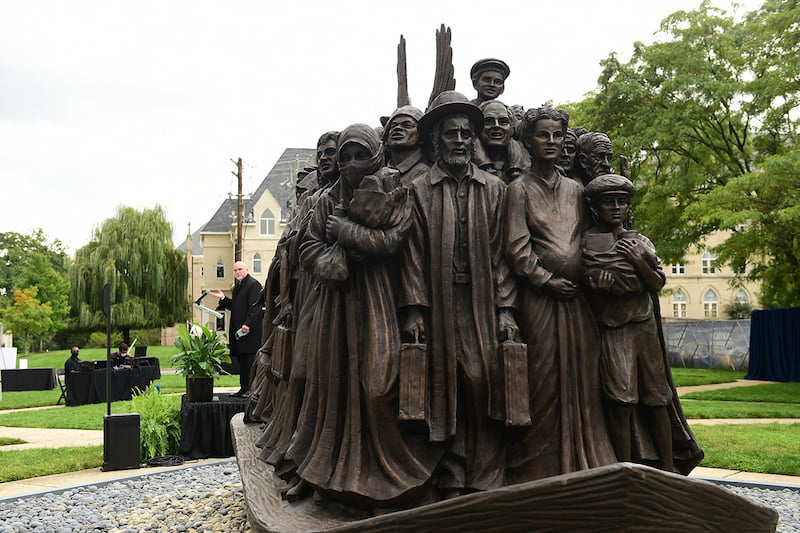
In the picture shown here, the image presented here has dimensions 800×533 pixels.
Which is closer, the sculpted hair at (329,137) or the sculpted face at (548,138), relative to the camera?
the sculpted face at (548,138)

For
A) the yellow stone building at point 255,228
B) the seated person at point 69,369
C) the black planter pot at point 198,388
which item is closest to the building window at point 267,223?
the yellow stone building at point 255,228

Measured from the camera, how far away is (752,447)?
879 centimetres

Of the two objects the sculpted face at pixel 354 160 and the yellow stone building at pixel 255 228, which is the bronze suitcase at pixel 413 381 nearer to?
the sculpted face at pixel 354 160

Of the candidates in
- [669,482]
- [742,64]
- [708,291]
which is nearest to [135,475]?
[669,482]

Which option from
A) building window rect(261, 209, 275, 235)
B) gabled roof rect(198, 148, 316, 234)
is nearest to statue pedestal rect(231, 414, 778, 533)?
building window rect(261, 209, 275, 235)

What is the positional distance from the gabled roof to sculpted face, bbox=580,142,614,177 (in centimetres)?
3785

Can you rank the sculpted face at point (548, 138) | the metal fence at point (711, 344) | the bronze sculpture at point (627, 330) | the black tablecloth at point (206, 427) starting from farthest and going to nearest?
the metal fence at point (711, 344) → the black tablecloth at point (206, 427) → the sculpted face at point (548, 138) → the bronze sculpture at point (627, 330)

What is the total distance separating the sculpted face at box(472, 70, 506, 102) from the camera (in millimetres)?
4918

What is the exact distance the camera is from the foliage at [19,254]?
59.0m

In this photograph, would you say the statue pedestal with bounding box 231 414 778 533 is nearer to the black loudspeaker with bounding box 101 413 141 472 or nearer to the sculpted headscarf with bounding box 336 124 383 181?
the sculpted headscarf with bounding box 336 124 383 181

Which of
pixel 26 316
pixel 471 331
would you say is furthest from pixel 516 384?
pixel 26 316

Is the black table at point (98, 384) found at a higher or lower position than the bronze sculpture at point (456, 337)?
lower

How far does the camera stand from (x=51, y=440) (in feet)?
35.8

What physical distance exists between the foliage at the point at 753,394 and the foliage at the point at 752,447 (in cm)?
417
